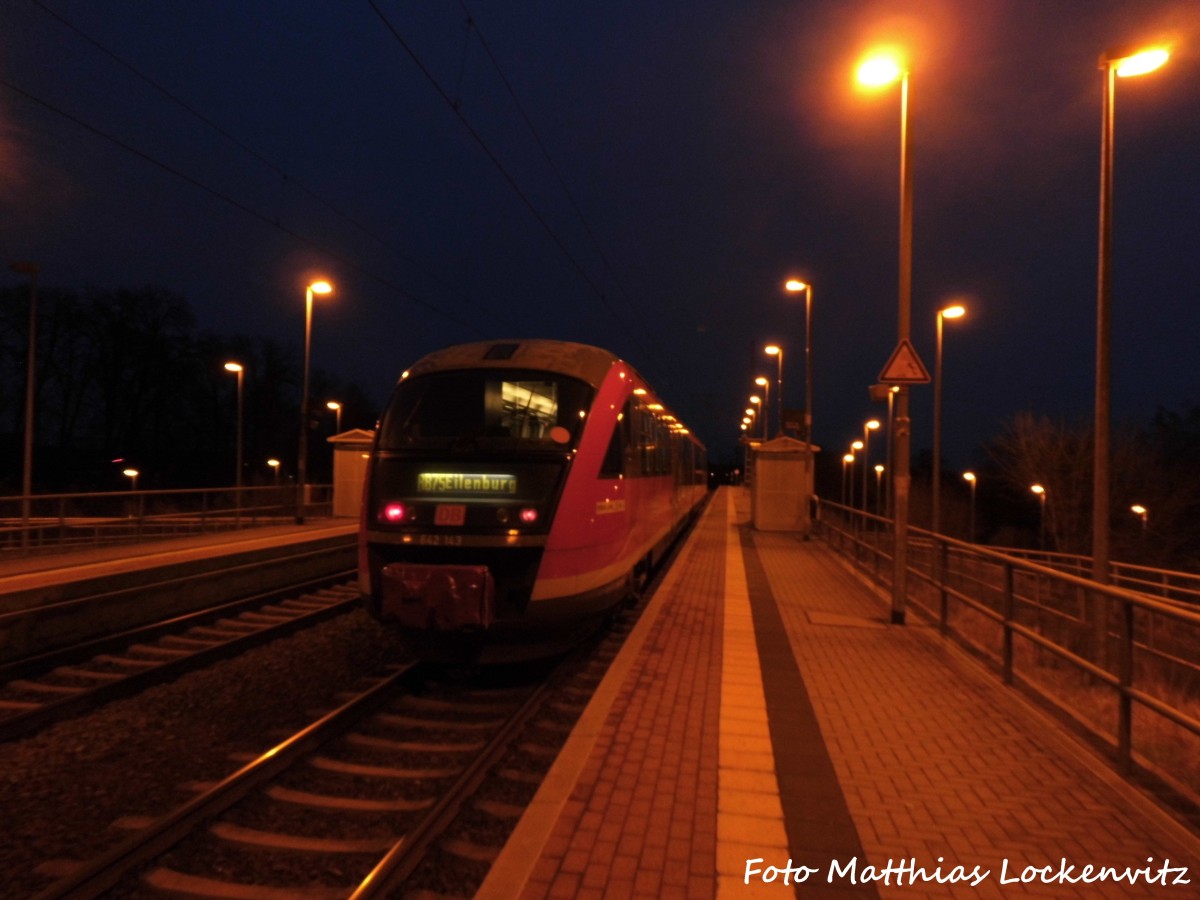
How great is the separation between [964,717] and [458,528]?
161 inches

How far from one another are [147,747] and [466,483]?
3000 mm

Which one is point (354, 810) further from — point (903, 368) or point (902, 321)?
point (902, 321)

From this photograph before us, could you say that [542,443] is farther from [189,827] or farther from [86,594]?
[86,594]

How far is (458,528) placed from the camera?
25.5ft

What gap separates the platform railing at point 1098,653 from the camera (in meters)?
5.65

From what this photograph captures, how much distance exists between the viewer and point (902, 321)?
12000 millimetres

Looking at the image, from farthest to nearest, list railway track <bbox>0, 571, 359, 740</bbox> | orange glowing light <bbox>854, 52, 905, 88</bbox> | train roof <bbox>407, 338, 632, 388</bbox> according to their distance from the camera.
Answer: orange glowing light <bbox>854, 52, 905, 88</bbox>, train roof <bbox>407, 338, 632, 388</bbox>, railway track <bbox>0, 571, 359, 740</bbox>

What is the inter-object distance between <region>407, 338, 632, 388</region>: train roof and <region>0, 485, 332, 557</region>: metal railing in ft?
31.5

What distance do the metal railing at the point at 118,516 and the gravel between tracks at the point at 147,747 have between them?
29.1ft

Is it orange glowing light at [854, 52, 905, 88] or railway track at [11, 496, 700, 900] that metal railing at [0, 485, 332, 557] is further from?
orange glowing light at [854, 52, 905, 88]

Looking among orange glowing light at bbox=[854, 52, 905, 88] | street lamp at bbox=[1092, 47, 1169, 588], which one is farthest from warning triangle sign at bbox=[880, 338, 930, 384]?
orange glowing light at bbox=[854, 52, 905, 88]

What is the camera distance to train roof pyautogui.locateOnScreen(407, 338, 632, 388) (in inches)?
348

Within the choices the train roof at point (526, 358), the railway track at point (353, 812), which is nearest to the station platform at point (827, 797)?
the railway track at point (353, 812)

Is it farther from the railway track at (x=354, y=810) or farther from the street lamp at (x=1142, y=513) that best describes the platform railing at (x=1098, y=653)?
the street lamp at (x=1142, y=513)
